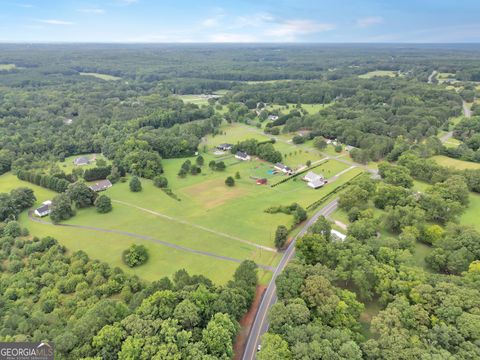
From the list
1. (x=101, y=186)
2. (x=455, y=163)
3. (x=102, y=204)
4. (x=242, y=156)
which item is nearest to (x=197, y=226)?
(x=102, y=204)

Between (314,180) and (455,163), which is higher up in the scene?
(455,163)

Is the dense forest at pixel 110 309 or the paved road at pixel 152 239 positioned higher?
the dense forest at pixel 110 309

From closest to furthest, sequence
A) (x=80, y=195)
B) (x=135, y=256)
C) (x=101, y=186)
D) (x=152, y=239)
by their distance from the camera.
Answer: (x=135, y=256)
(x=152, y=239)
(x=80, y=195)
(x=101, y=186)

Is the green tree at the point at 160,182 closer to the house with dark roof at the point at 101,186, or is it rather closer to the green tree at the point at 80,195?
the house with dark roof at the point at 101,186

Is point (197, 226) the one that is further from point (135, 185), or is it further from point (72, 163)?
point (72, 163)

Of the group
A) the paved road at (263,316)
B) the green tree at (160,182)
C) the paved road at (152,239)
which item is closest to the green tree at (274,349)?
the paved road at (263,316)

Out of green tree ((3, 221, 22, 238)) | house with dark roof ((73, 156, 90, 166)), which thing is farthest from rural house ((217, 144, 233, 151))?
green tree ((3, 221, 22, 238))
